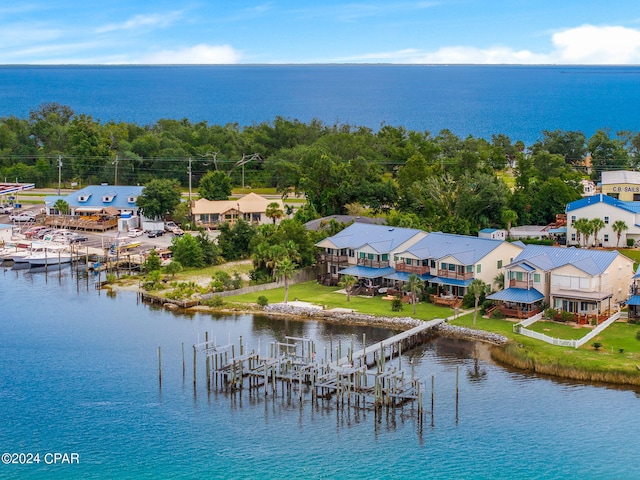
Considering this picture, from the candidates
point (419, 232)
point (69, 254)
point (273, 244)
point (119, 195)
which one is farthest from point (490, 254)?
point (119, 195)

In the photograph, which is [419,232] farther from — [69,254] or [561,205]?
[69,254]

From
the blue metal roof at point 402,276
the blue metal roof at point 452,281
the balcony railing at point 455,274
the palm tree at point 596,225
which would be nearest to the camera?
the blue metal roof at point 452,281

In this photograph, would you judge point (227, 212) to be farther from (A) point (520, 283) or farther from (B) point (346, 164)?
(A) point (520, 283)

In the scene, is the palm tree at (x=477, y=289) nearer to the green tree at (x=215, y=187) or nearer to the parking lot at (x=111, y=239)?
the parking lot at (x=111, y=239)

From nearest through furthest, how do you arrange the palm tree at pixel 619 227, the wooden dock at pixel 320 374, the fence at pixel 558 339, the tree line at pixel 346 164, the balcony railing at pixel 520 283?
the wooden dock at pixel 320 374 → the fence at pixel 558 339 → the balcony railing at pixel 520 283 → the palm tree at pixel 619 227 → the tree line at pixel 346 164

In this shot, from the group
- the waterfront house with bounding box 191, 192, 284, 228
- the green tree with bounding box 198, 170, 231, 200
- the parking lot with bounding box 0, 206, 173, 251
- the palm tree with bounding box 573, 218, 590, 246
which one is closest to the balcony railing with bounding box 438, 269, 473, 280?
the palm tree with bounding box 573, 218, 590, 246

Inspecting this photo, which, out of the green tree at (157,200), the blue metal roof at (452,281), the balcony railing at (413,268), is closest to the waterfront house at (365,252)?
the balcony railing at (413,268)
